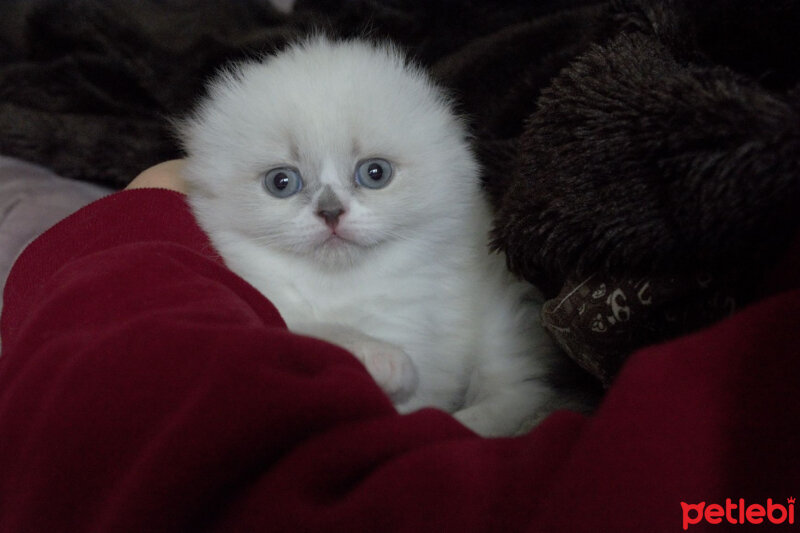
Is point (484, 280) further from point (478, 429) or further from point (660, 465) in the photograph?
point (660, 465)

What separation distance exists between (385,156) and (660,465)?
1.90ft

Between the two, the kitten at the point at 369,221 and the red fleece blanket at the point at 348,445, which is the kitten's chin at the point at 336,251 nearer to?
the kitten at the point at 369,221

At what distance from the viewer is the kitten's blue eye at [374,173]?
92 cm

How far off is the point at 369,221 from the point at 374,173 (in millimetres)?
76

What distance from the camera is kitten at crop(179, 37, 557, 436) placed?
90 centimetres

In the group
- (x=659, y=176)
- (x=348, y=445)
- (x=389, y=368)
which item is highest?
(x=659, y=176)

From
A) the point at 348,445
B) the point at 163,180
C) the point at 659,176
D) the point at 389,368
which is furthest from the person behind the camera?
the point at 163,180

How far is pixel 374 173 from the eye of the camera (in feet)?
3.06

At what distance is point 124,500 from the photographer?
0.48 metres

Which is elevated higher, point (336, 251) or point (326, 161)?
point (326, 161)

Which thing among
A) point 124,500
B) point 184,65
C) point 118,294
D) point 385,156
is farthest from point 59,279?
point 184,65

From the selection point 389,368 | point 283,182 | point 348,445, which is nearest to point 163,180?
point 283,182

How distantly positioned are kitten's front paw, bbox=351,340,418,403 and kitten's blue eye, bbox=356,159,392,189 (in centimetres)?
24

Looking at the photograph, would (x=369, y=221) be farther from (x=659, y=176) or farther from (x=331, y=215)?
(x=659, y=176)
